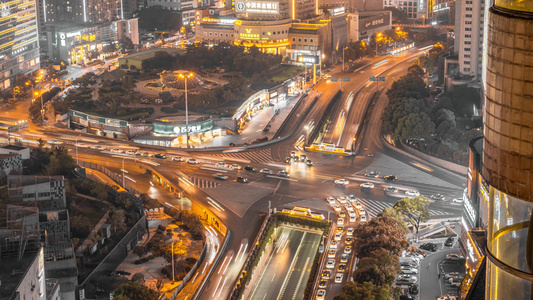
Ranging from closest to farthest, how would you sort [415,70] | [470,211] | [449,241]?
[470,211] < [449,241] < [415,70]

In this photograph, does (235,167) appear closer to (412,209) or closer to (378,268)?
(412,209)

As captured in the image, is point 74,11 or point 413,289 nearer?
point 413,289

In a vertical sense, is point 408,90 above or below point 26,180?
above

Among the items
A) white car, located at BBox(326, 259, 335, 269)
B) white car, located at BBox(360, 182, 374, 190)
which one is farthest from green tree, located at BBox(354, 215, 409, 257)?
white car, located at BBox(360, 182, 374, 190)

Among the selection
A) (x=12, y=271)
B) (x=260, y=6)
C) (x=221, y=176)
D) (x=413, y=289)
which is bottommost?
(x=413, y=289)

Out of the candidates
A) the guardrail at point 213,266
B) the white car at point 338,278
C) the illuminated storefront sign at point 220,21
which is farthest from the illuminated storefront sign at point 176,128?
the illuminated storefront sign at point 220,21

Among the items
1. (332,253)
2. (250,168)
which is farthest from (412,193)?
(250,168)
